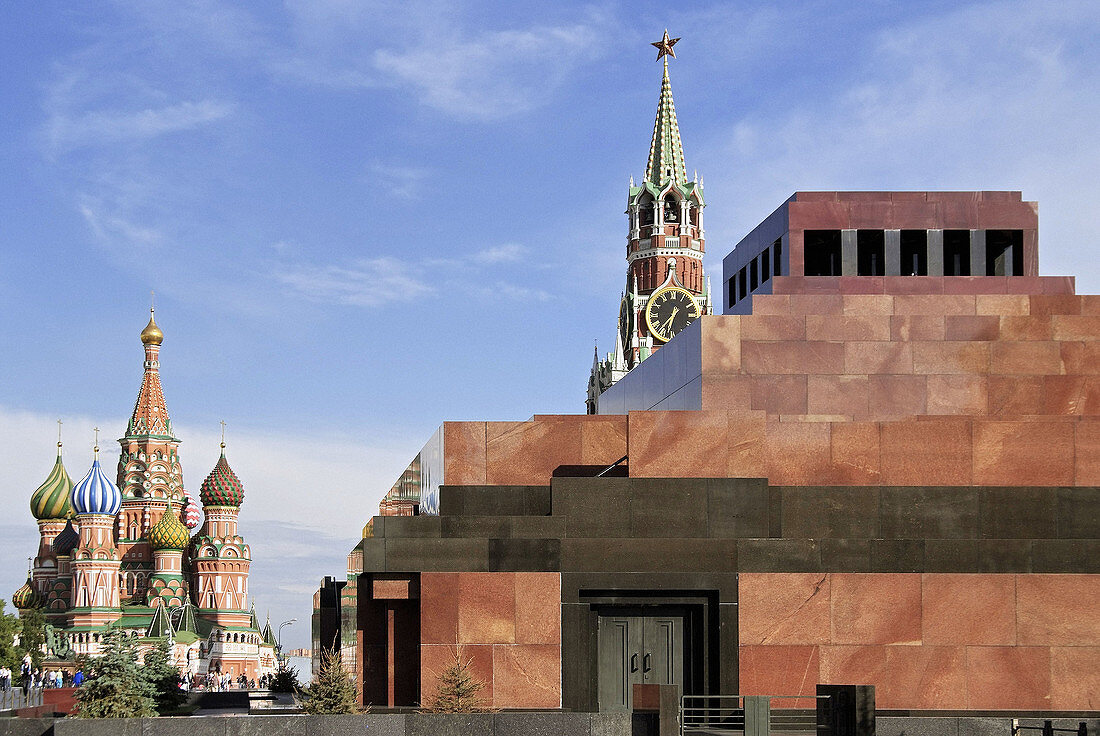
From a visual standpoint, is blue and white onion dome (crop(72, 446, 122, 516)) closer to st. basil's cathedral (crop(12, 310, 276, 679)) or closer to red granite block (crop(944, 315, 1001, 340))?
st. basil's cathedral (crop(12, 310, 276, 679))

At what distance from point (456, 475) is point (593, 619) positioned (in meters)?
4.80

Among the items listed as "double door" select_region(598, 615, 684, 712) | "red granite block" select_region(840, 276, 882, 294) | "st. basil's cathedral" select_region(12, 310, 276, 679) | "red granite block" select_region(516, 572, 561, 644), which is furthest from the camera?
"st. basil's cathedral" select_region(12, 310, 276, 679)

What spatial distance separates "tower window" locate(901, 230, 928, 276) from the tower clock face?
115 metres

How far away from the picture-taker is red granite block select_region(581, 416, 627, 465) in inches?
1168

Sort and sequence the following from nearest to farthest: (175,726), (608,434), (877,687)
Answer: (175,726) → (877,687) → (608,434)

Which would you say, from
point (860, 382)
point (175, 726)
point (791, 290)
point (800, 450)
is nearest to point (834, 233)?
point (791, 290)

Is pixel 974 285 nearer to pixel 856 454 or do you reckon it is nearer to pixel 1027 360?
pixel 1027 360

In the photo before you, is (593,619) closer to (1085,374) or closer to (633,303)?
(1085,374)

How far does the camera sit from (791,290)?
102 ft

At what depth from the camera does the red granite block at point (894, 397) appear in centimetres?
2941

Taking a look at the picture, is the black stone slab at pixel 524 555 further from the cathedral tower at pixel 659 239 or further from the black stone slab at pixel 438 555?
the cathedral tower at pixel 659 239

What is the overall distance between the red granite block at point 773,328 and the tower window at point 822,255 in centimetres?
381

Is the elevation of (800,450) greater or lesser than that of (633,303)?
lesser

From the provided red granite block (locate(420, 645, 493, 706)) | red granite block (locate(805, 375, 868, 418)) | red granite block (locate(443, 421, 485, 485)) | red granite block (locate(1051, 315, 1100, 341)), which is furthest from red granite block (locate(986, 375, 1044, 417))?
red granite block (locate(420, 645, 493, 706))
